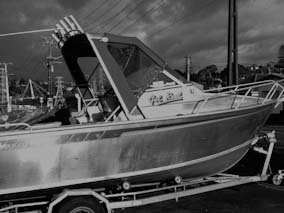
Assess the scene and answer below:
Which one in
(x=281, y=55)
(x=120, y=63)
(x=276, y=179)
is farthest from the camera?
Answer: (x=281, y=55)

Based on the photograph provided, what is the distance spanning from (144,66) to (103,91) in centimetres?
102

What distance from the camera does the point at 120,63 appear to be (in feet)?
16.2

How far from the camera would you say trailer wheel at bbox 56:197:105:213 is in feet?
14.1

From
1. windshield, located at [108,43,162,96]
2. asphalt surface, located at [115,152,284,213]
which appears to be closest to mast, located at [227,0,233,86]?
asphalt surface, located at [115,152,284,213]

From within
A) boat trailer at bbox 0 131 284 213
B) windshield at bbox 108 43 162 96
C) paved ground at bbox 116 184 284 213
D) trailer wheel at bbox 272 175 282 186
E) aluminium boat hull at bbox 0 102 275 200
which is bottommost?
paved ground at bbox 116 184 284 213

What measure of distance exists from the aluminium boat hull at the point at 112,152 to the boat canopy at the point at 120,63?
0.55 m

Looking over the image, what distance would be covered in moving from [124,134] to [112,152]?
306 millimetres

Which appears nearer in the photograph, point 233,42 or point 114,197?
point 114,197

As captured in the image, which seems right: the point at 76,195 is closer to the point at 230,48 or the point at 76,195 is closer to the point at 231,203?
the point at 231,203

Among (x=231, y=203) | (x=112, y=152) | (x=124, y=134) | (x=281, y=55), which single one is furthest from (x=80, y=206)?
(x=281, y=55)

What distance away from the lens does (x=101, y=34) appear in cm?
477

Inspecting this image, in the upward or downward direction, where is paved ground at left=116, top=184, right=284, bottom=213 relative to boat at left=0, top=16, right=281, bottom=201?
downward

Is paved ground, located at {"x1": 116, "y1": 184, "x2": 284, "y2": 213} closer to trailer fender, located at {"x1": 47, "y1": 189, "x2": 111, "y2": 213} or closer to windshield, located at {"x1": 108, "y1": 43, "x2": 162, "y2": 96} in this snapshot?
trailer fender, located at {"x1": 47, "y1": 189, "x2": 111, "y2": 213}

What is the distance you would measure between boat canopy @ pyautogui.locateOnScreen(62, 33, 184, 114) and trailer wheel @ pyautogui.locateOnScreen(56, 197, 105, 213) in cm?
140
